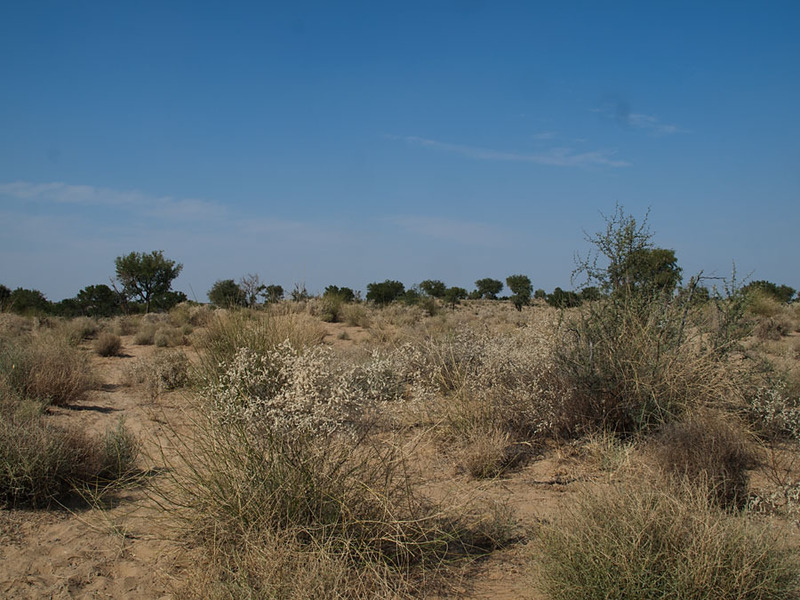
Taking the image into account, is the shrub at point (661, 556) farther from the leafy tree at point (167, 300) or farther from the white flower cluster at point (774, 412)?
the leafy tree at point (167, 300)

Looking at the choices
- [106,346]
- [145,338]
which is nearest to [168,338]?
[145,338]

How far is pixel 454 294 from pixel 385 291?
5.73 meters

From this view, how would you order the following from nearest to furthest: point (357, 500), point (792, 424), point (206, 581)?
point (206, 581) → point (357, 500) → point (792, 424)

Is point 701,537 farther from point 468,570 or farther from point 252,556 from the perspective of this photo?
point 252,556

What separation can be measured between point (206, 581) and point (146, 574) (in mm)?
717

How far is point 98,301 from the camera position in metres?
28.0

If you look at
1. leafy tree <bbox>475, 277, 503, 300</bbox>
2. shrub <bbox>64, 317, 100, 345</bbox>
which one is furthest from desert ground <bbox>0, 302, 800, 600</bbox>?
leafy tree <bbox>475, 277, 503, 300</bbox>

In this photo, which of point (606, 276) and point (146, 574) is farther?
point (606, 276)

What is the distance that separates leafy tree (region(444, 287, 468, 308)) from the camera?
108 ft

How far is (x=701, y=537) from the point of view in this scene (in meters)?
2.91

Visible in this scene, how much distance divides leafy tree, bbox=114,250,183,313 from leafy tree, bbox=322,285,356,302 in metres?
9.94

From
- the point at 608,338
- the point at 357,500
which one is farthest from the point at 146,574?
the point at 608,338

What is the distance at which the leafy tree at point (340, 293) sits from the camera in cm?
2104

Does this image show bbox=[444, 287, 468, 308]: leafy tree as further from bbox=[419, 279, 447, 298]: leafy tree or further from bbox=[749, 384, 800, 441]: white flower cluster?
bbox=[749, 384, 800, 441]: white flower cluster
